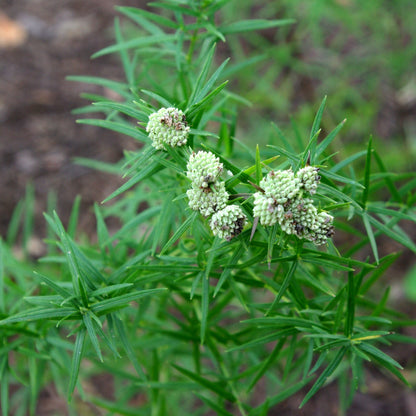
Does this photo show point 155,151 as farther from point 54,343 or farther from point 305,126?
point 305,126

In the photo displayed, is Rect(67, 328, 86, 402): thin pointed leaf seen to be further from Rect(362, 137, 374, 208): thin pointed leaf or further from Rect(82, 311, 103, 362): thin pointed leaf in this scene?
Rect(362, 137, 374, 208): thin pointed leaf

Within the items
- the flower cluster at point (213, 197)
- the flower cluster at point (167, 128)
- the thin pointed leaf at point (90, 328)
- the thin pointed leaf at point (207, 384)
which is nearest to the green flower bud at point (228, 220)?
the flower cluster at point (213, 197)

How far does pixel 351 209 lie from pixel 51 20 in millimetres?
4176

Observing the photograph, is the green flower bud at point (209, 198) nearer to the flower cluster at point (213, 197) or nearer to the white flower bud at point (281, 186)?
the flower cluster at point (213, 197)

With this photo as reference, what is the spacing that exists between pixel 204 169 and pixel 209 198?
0.07m

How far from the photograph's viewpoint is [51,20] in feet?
15.1

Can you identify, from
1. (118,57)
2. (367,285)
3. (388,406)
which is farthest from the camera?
(118,57)

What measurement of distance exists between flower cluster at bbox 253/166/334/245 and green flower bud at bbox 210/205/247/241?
0.16 ft

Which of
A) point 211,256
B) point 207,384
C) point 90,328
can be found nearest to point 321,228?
point 211,256

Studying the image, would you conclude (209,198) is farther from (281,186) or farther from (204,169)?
(281,186)

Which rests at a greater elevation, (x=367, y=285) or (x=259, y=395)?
(x=367, y=285)

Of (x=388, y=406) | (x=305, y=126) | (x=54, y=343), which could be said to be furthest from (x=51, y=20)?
(x=388, y=406)

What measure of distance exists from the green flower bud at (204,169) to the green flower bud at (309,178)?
7.7 inches

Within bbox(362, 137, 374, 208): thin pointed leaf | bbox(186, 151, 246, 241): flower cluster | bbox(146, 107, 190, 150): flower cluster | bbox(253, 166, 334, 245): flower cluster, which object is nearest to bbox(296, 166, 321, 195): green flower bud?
bbox(253, 166, 334, 245): flower cluster
